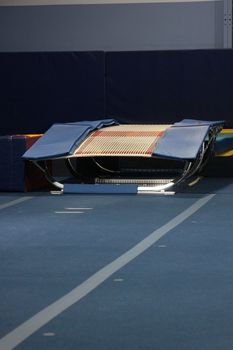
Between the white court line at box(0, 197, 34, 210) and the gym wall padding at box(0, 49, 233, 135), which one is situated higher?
the gym wall padding at box(0, 49, 233, 135)

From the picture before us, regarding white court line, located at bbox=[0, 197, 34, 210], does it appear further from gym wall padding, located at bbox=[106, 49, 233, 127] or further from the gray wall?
the gray wall

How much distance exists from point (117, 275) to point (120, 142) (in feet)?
14.5

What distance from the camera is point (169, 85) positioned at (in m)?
12.1

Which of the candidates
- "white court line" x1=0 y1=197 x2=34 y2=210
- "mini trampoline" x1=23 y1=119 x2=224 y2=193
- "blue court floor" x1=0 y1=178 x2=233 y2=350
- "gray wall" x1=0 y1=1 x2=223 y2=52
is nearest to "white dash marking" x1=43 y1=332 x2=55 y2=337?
"blue court floor" x1=0 y1=178 x2=233 y2=350

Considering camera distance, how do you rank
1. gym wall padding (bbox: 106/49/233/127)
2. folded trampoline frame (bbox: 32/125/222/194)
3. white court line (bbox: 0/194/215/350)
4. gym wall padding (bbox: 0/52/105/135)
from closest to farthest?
1. white court line (bbox: 0/194/215/350)
2. folded trampoline frame (bbox: 32/125/222/194)
3. gym wall padding (bbox: 106/49/233/127)
4. gym wall padding (bbox: 0/52/105/135)

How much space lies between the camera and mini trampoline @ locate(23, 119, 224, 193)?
962cm

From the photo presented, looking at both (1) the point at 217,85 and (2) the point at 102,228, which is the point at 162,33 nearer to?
(1) the point at 217,85

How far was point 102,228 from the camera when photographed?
7.56m

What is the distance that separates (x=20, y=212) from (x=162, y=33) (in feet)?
16.5

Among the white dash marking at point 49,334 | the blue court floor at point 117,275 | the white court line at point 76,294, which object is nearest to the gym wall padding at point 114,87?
the blue court floor at point 117,275

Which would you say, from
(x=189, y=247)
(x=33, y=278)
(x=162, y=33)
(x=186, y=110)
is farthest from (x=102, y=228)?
(x=162, y=33)

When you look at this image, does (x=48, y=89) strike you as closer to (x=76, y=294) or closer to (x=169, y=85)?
(x=169, y=85)

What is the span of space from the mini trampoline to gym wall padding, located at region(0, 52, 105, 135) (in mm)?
1026

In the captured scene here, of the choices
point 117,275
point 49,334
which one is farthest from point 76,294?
point 49,334
